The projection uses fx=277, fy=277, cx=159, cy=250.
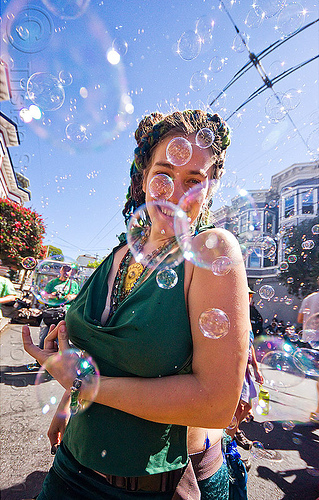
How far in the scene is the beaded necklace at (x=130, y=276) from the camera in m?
1.19

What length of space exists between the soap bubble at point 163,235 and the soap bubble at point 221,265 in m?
0.20

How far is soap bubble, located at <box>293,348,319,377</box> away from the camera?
317 centimetres

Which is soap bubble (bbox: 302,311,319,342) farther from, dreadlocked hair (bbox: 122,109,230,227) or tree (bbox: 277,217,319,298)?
tree (bbox: 277,217,319,298)

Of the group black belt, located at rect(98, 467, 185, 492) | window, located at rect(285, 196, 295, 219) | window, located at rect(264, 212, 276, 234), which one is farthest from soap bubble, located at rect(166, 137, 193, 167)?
window, located at rect(264, 212, 276, 234)

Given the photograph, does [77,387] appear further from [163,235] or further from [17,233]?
[17,233]

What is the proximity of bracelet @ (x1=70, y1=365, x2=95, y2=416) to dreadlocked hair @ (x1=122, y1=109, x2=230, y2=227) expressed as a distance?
98 centimetres

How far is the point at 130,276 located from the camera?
1.27 m

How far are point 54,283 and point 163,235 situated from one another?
3.47 meters

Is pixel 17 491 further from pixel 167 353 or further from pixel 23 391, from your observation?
pixel 167 353

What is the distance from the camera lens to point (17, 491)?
2225mm

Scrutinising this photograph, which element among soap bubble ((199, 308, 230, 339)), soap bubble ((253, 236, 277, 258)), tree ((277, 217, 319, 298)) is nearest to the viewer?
soap bubble ((199, 308, 230, 339))

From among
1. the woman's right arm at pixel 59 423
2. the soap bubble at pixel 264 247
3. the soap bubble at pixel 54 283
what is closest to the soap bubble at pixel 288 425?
the soap bubble at pixel 264 247

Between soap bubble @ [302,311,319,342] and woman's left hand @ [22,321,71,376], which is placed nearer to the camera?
woman's left hand @ [22,321,71,376]

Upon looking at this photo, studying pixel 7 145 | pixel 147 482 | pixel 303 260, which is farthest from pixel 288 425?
pixel 7 145
